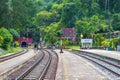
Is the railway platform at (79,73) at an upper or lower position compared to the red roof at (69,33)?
lower

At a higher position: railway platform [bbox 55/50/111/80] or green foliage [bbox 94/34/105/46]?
green foliage [bbox 94/34/105/46]

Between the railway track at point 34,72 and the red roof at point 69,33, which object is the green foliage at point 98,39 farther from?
the railway track at point 34,72

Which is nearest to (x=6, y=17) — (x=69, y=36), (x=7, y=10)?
(x=7, y=10)

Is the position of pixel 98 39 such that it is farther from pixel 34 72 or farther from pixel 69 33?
pixel 34 72

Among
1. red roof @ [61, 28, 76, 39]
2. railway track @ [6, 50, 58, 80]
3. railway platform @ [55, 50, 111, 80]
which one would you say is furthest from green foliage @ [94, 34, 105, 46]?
railway platform @ [55, 50, 111, 80]

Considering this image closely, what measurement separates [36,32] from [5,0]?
66.2 metres

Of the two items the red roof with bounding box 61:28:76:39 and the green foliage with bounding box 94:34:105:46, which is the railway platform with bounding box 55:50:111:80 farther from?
the red roof with bounding box 61:28:76:39

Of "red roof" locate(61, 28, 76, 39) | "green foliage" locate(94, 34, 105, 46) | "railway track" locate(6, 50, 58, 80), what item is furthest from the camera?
"red roof" locate(61, 28, 76, 39)

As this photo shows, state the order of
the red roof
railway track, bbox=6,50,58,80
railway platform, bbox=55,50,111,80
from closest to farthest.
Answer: railway track, bbox=6,50,58,80, railway platform, bbox=55,50,111,80, the red roof

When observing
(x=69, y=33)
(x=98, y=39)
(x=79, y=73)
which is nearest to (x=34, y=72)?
(x=79, y=73)

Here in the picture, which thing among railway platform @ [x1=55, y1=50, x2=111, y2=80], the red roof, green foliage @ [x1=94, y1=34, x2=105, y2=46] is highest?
the red roof

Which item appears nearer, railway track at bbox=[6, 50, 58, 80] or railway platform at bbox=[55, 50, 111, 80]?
railway track at bbox=[6, 50, 58, 80]

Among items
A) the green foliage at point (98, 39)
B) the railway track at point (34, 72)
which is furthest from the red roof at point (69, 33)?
the railway track at point (34, 72)

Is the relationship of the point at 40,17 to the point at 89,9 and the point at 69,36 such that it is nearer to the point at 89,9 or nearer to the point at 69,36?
the point at 89,9
